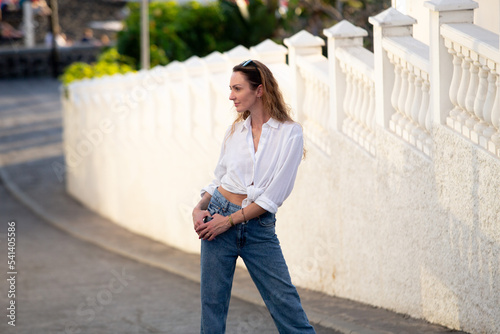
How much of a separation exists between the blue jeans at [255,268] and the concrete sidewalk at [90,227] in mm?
2099

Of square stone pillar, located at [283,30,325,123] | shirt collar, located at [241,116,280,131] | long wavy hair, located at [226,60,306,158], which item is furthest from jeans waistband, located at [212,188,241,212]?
square stone pillar, located at [283,30,325,123]

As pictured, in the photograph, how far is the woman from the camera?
459 cm

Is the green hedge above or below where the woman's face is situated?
below

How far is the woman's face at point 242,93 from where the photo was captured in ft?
15.4

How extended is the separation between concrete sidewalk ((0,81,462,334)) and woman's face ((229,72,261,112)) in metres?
2.66

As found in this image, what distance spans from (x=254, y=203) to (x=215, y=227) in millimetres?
251

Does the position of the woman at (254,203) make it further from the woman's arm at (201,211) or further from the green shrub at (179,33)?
the green shrub at (179,33)

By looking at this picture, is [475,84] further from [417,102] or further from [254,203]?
[254,203]

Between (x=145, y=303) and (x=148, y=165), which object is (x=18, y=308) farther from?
(x=148, y=165)

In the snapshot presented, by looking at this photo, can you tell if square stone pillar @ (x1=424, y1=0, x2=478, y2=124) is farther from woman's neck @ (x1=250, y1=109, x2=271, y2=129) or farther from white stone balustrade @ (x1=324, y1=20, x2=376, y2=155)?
woman's neck @ (x1=250, y1=109, x2=271, y2=129)

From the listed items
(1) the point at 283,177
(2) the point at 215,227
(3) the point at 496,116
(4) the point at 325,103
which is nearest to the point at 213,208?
(2) the point at 215,227

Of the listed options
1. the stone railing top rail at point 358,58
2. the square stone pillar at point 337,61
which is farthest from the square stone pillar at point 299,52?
the stone railing top rail at point 358,58

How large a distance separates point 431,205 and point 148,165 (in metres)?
8.78

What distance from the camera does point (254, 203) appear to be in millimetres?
→ 4551
